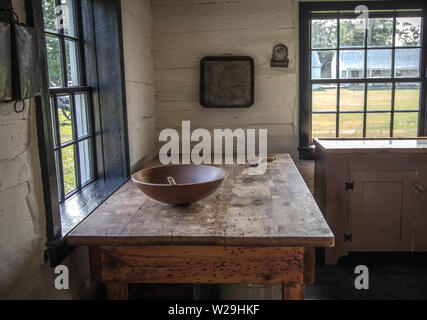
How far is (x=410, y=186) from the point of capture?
117 inches

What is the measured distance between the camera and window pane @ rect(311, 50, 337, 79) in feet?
12.1

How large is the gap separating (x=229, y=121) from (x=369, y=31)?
4.67 feet

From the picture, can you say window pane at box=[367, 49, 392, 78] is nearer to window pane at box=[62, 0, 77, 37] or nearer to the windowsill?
the windowsill

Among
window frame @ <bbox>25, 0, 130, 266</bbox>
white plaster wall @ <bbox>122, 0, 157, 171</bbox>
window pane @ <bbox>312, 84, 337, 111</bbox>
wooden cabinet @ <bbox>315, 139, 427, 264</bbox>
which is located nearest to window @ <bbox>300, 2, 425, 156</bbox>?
window pane @ <bbox>312, 84, 337, 111</bbox>

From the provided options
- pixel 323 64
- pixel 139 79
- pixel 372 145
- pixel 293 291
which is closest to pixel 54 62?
pixel 139 79

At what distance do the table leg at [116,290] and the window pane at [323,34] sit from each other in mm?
2721

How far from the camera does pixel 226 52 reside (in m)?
3.60

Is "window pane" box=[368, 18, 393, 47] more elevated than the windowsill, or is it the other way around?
"window pane" box=[368, 18, 393, 47]

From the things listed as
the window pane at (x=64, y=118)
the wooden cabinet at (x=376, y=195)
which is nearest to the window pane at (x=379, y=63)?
the wooden cabinet at (x=376, y=195)

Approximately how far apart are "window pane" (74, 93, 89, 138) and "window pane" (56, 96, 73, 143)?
0.35 ft

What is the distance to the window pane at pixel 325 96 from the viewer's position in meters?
3.74

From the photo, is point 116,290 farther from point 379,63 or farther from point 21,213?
point 379,63

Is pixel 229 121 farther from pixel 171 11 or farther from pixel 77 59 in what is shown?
pixel 77 59

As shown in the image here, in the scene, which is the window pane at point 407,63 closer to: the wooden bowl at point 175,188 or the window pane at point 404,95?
the window pane at point 404,95
